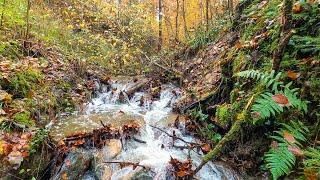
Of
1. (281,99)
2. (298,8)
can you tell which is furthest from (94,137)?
(298,8)

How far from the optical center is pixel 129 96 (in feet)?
27.4

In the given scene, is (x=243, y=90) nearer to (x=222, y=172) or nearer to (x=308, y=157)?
(x=222, y=172)

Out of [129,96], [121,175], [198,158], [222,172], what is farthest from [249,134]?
[129,96]

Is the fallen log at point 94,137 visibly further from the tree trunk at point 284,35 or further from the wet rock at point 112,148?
the tree trunk at point 284,35

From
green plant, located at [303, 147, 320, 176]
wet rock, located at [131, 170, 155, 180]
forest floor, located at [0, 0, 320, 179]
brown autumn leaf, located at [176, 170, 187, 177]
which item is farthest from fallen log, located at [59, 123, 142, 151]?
green plant, located at [303, 147, 320, 176]

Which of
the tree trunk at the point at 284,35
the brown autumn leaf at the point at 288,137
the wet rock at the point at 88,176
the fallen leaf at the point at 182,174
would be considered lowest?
the wet rock at the point at 88,176

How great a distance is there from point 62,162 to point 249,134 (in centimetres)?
278

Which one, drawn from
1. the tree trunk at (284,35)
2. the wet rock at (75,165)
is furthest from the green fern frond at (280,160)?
the wet rock at (75,165)

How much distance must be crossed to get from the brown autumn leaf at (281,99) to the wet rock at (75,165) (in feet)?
9.52

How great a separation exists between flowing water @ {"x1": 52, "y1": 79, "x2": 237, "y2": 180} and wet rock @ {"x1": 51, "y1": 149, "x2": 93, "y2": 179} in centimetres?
17

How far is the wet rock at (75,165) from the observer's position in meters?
4.16

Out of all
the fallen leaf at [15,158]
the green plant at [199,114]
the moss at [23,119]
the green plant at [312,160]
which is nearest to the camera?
the green plant at [312,160]

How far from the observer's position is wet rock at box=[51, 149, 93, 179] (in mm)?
4157

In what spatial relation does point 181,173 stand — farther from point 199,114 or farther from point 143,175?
point 199,114
